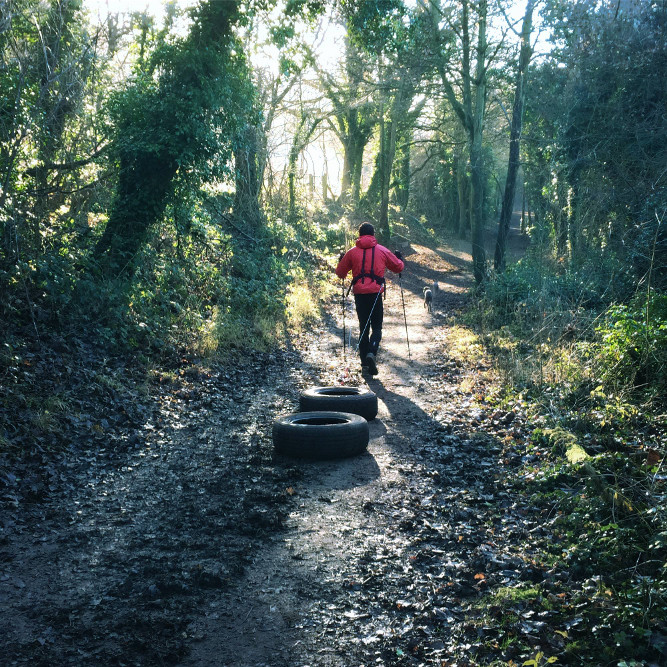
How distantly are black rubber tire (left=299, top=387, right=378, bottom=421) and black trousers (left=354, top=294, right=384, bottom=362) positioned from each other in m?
2.39

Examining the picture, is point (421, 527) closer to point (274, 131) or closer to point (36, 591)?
point (36, 591)

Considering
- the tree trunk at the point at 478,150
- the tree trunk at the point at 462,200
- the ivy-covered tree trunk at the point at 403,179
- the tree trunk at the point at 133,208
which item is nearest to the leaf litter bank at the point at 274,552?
the tree trunk at the point at 133,208

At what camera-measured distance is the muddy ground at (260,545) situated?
12.6 feet

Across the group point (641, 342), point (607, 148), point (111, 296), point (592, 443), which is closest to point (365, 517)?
point (592, 443)

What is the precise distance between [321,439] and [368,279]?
185 inches

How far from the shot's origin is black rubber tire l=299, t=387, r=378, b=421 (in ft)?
28.4

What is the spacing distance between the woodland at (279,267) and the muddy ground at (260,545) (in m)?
0.09

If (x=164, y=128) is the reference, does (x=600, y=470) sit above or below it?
below

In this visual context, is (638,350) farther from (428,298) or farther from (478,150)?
(478,150)

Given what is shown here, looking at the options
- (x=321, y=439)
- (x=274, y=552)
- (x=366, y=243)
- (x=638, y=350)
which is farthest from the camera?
(x=366, y=243)

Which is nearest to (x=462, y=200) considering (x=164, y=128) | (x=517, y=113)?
(x=517, y=113)

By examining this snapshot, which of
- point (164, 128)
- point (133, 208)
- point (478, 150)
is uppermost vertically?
point (478, 150)

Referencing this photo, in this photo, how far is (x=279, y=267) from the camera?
19359 mm

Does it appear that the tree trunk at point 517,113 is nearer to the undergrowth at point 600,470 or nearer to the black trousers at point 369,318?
the undergrowth at point 600,470
